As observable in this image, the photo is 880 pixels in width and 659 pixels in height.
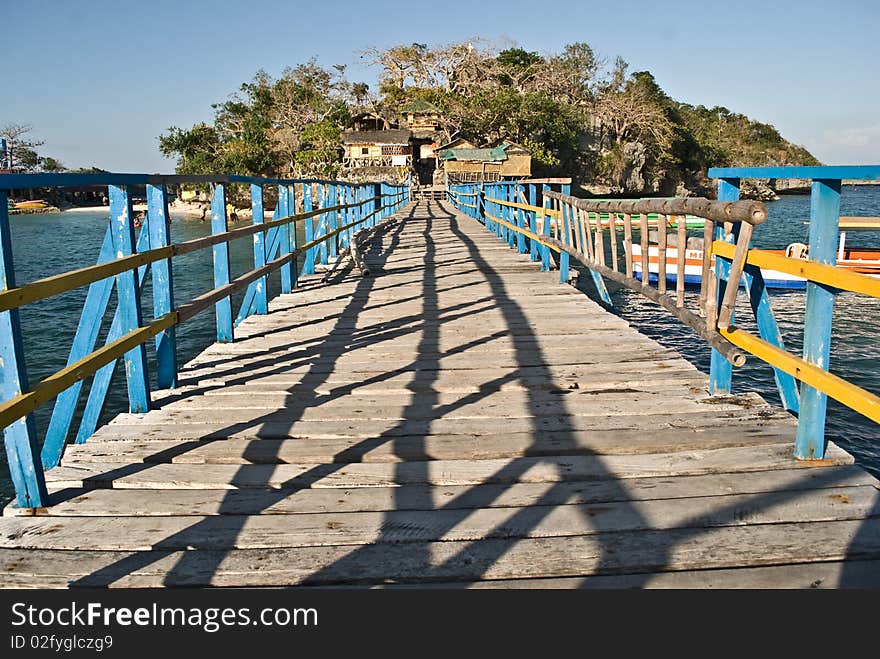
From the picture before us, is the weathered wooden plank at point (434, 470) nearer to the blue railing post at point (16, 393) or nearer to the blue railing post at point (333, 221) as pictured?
the blue railing post at point (16, 393)

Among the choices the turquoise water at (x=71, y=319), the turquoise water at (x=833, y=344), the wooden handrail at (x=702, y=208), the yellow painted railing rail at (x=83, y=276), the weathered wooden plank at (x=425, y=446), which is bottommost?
the turquoise water at (x=833, y=344)

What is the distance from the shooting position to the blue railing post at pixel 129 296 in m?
3.76

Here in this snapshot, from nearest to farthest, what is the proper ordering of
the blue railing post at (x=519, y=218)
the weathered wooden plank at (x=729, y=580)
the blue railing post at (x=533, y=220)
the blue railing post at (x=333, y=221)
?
the weathered wooden plank at (x=729, y=580) < the blue railing post at (x=533, y=220) < the blue railing post at (x=519, y=218) < the blue railing post at (x=333, y=221)

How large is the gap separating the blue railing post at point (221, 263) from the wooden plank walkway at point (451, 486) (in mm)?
608

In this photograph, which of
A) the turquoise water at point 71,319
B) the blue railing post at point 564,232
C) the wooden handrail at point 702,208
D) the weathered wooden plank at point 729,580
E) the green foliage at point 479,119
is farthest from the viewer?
the green foliage at point 479,119

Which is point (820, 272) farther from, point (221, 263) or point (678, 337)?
point (678, 337)

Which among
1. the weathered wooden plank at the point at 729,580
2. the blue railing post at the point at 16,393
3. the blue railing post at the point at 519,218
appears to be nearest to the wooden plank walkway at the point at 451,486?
the weathered wooden plank at the point at 729,580

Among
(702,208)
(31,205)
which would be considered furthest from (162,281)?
(31,205)

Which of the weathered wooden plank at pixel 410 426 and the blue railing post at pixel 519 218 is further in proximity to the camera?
the blue railing post at pixel 519 218

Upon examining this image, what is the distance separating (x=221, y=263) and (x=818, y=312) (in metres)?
4.24

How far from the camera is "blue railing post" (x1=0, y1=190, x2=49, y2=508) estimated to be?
258cm

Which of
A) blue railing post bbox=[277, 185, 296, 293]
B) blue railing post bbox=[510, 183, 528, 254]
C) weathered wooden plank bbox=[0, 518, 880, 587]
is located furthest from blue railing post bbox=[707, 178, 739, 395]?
blue railing post bbox=[510, 183, 528, 254]

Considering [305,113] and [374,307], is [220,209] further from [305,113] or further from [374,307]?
[305,113]

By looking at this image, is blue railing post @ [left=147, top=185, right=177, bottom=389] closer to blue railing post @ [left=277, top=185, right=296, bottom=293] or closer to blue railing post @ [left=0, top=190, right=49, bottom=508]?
blue railing post @ [left=0, top=190, right=49, bottom=508]
